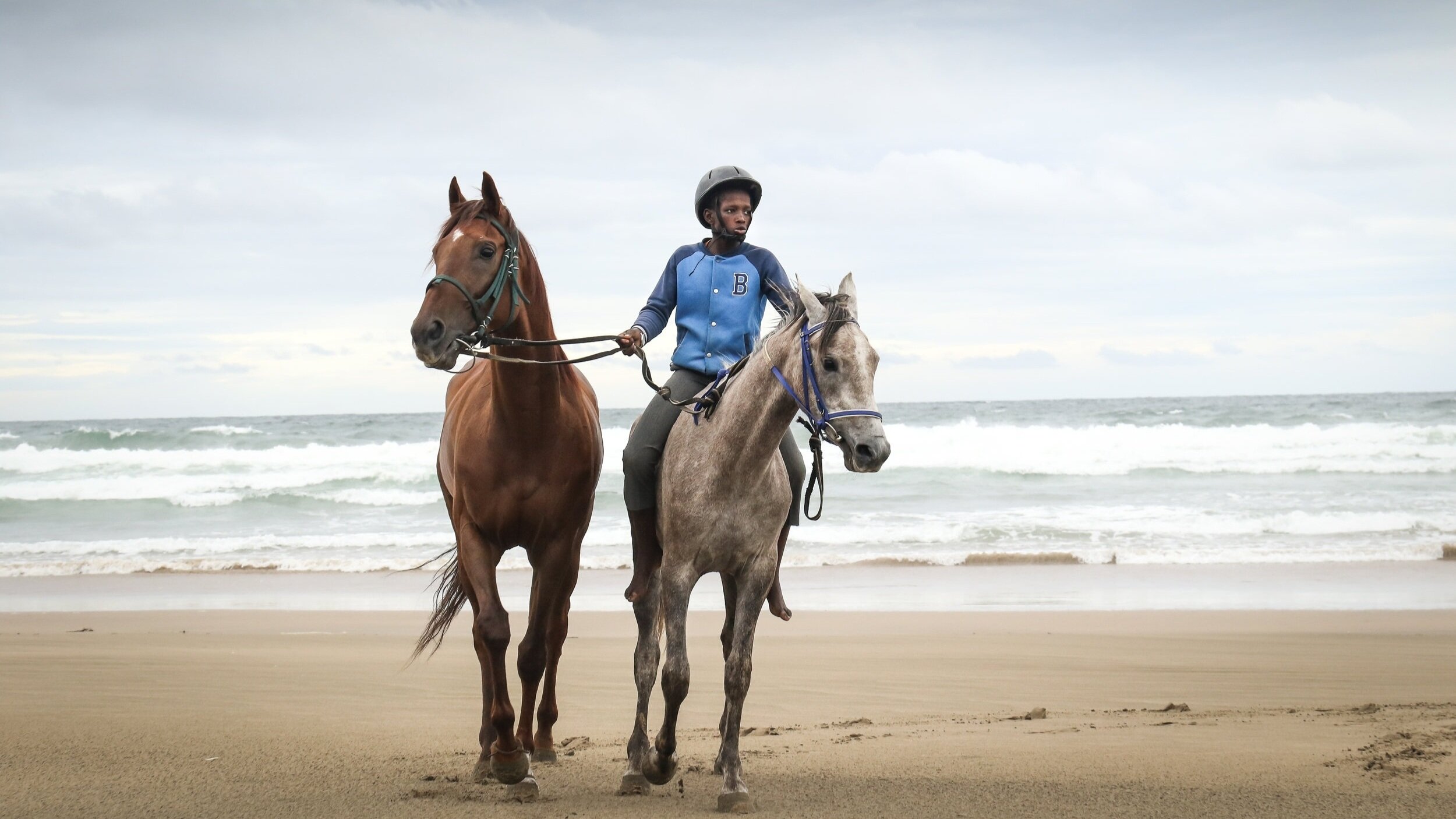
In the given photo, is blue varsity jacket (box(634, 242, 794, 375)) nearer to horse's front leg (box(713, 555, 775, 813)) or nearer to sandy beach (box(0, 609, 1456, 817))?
horse's front leg (box(713, 555, 775, 813))

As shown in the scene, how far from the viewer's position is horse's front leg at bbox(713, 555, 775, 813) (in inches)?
153

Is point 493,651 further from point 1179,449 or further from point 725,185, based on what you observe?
point 1179,449

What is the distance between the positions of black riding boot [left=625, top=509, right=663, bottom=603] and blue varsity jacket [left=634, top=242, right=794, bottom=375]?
0.66m

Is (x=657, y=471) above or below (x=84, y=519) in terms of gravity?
above

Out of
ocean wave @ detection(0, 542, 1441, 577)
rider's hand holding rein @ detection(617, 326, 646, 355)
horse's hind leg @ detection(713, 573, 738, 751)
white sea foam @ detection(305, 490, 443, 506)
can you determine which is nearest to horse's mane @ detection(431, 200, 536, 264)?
rider's hand holding rein @ detection(617, 326, 646, 355)

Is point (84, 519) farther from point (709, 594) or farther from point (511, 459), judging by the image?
point (511, 459)

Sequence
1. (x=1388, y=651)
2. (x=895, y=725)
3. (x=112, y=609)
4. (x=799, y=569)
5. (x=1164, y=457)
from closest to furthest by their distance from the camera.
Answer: (x=895, y=725), (x=1388, y=651), (x=112, y=609), (x=799, y=569), (x=1164, y=457)

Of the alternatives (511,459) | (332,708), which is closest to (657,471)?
(511,459)

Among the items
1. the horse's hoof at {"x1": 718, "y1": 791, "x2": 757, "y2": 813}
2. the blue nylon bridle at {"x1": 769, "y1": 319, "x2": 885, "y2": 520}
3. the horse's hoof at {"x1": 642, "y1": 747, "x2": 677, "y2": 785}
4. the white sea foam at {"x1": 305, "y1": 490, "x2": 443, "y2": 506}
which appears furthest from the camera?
the white sea foam at {"x1": 305, "y1": 490, "x2": 443, "y2": 506}

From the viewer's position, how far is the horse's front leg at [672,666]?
384cm

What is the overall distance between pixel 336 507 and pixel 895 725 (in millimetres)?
15945

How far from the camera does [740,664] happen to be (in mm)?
3914

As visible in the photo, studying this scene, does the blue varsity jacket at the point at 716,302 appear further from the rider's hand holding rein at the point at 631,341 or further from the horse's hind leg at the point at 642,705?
the horse's hind leg at the point at 642,705

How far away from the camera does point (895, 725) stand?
550 centimetres
